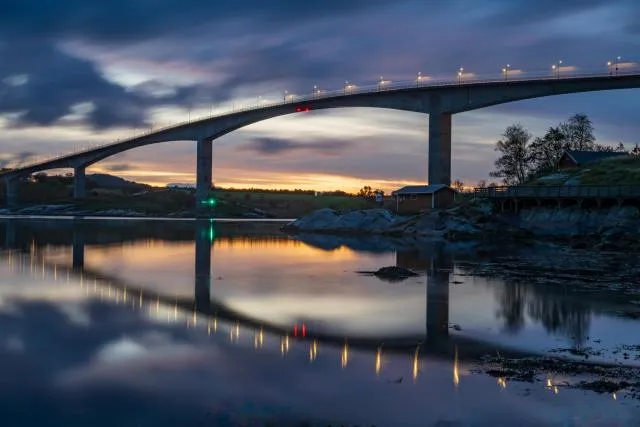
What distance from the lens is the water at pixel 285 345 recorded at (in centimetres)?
1093

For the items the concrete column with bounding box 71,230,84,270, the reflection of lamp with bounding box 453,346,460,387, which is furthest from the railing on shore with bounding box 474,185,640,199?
the reflection of lamp with bounding box 453,346,460,387

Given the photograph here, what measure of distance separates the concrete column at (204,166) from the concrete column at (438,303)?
88.7 meters

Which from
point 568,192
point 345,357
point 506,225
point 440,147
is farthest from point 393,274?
point 440,147

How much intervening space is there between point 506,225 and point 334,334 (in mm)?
48827

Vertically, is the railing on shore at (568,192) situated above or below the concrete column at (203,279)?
above

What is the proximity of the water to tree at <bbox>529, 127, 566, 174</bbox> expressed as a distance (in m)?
72.5

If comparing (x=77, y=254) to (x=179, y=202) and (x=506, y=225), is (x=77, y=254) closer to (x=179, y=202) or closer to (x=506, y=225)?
(x=506, y=225)

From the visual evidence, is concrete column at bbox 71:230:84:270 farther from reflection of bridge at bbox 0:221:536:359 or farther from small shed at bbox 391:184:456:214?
small shed at bbox 391:184:456:214

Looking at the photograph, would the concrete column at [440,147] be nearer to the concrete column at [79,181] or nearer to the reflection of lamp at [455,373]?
the reflection of lamp at [455,373]

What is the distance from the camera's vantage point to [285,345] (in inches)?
627

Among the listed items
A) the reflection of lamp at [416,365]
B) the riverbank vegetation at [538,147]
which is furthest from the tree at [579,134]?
the reflection of lamp at [416,365]

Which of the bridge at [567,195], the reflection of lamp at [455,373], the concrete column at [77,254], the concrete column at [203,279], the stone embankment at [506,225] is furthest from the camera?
the bridge at [567,195]

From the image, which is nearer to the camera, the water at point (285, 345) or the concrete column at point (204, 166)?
the water at point (285, 345)

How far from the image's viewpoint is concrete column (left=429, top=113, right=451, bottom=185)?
78.1 meters
